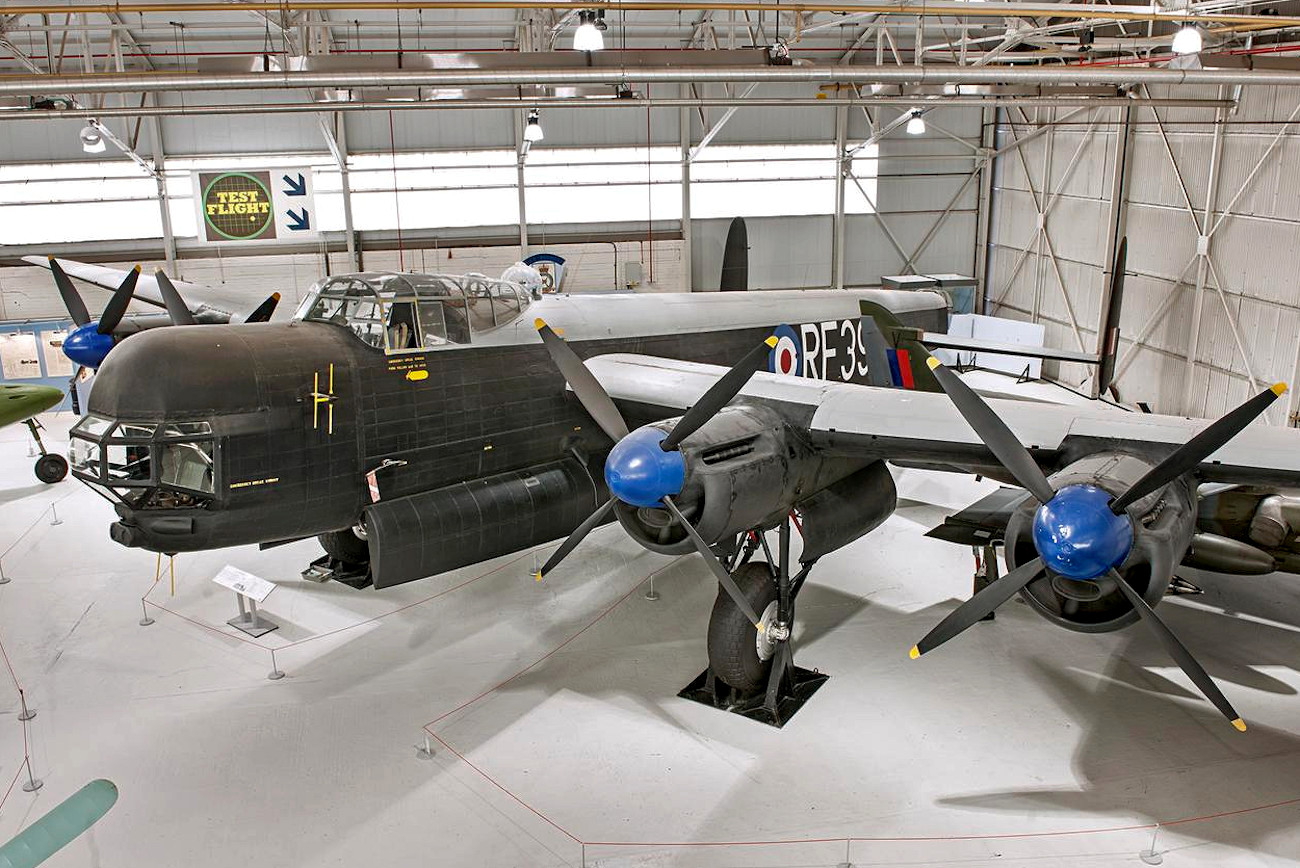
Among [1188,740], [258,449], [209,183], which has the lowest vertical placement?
[1188,740]

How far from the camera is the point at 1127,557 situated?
26.1 feet

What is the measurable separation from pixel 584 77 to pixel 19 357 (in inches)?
815

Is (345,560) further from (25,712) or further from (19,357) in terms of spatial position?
(19,357)

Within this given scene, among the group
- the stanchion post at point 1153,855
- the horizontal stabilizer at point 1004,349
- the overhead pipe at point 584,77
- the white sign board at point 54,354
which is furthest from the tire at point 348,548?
the white sign board at point 54,354

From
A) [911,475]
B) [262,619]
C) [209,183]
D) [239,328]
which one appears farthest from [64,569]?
[911,475]

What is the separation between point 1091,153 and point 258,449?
23.6m

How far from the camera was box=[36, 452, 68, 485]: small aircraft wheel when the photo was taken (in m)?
19.3

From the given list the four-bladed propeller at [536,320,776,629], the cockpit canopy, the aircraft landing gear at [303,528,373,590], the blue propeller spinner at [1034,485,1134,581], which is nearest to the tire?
the aircraft landing gear at [303,528,373,590]

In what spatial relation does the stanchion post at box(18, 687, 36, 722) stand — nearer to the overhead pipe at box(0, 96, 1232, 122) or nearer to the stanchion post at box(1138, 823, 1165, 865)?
the overhead pipe at box(0, 96, 1232, 122)

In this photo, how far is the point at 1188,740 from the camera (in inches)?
411

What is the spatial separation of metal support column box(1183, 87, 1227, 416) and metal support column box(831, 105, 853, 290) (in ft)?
34.2

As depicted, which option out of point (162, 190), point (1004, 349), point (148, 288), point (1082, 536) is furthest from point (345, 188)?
point (1082, 536)

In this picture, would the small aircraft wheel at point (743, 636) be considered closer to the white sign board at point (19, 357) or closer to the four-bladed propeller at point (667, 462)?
the four-bladed propeller at point (667, 462)

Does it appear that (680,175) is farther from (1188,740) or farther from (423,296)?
(1188,740)
